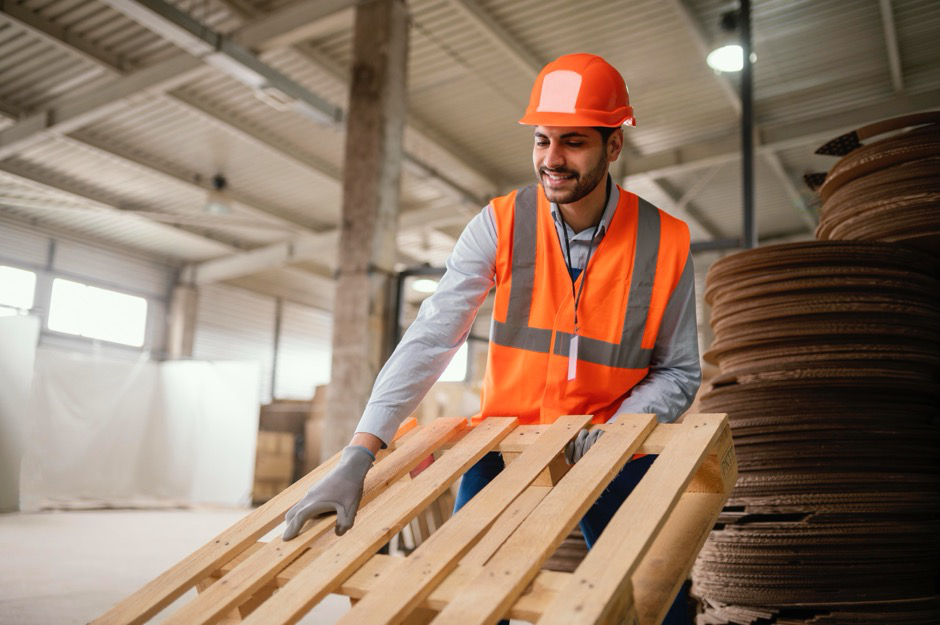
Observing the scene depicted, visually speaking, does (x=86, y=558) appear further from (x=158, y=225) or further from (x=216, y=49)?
(x=158, y=225)

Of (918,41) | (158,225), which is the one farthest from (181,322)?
(918,41)

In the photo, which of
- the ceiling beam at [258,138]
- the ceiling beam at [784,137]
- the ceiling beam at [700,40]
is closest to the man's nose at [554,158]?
the ceiling beam at [700,40]

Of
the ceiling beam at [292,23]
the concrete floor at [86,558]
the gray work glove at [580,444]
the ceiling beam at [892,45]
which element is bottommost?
the concrete floor at [86,558]

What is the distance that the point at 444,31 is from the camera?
988 centimetres

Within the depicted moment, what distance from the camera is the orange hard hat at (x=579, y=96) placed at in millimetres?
2338

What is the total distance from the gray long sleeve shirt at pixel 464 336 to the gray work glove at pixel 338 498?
0.16 metres

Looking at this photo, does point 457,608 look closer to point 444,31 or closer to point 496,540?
point 496,540

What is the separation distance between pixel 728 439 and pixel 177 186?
14.7 m

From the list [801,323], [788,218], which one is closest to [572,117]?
[801,323]

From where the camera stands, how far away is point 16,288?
1562 centimetres

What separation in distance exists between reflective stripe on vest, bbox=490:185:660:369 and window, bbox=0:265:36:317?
15.6m

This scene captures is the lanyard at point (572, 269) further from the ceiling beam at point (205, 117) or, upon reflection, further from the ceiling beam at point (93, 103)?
the ceiling beam at point (205, 117)

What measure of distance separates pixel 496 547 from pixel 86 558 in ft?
20.1

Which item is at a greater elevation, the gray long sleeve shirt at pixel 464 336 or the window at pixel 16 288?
the window at pixel 16 288
